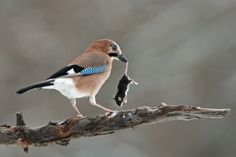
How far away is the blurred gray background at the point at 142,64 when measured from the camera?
9.14 meters

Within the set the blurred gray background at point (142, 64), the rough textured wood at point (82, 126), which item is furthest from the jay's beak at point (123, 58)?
the blurred gray background at point (142, 64)

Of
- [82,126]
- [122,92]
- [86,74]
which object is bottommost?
[82,126]

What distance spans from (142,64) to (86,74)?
16.3ft

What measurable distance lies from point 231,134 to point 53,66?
2324 mm

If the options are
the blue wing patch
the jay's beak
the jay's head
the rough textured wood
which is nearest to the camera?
the rough textured wood

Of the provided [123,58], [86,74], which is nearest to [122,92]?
[86,74]

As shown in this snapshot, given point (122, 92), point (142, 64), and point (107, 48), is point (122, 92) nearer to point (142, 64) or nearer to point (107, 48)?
point (107, 48)

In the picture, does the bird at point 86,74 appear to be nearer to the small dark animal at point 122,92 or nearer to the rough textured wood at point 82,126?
the small dark animal at point 122,92

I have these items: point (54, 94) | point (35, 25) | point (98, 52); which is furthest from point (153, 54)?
point (98, 52)

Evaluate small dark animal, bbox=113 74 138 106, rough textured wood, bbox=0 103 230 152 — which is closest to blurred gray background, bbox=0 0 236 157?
small dark animal, bbox=113 74 138 106

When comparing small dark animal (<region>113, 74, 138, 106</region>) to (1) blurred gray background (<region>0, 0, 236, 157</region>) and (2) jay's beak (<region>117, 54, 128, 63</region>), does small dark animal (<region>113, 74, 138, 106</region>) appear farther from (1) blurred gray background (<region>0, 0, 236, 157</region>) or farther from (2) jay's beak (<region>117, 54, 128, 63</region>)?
(1) blurred gray background (<region>0, 0, 236, 157</region>)

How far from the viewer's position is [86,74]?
4.80m

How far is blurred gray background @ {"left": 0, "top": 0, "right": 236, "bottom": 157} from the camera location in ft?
30.0

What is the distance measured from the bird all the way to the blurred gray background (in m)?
3.43
